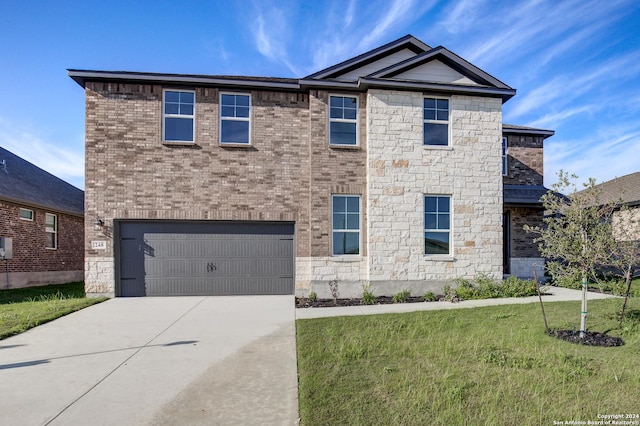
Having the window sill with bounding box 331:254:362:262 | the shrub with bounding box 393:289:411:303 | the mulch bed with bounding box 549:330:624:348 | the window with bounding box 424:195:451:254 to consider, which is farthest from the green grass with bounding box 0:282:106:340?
the mulch bed with bounding box 549:330:624:348

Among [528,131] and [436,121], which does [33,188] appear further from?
[528,131]

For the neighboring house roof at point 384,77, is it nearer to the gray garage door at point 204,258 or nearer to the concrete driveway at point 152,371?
the gray garage door at point 204,258

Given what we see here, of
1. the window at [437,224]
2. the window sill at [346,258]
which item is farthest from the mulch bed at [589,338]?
the window sill at [346,258]

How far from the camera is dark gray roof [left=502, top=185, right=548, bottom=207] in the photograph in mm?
13219

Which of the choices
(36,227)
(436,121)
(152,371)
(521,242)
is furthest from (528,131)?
(36,227)

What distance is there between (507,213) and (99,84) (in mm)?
14476

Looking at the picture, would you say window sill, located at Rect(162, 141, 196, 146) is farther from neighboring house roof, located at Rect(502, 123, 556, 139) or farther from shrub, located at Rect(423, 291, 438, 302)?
neighboring house roof, located at Rect(502, 123, 556, 139)

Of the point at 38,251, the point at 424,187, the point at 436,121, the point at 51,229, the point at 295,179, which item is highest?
the point at 436,121

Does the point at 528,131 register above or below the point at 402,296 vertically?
above

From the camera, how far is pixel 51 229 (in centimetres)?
1518

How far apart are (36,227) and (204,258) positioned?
27.5ft

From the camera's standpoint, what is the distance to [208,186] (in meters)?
10.9

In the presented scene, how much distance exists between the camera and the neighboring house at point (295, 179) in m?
10.6

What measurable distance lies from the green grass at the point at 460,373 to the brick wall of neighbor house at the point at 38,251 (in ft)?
40.6
